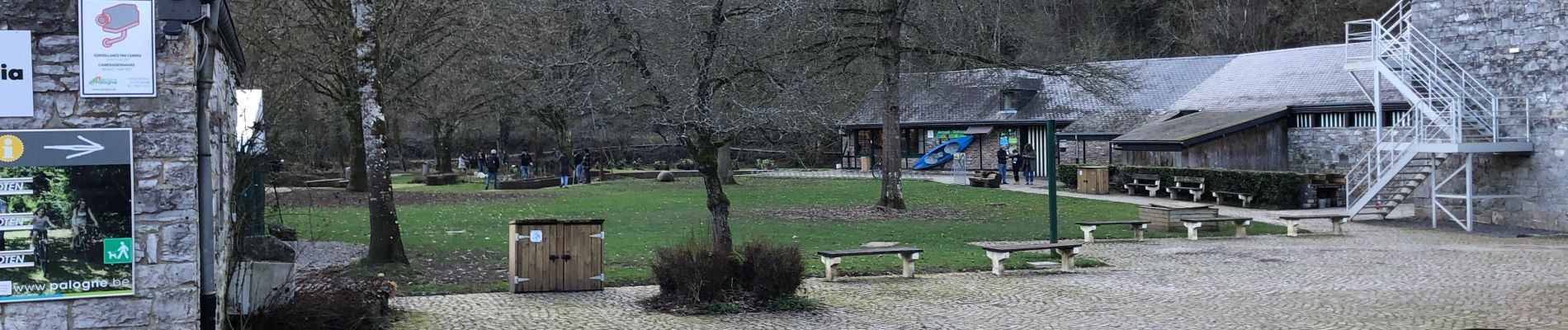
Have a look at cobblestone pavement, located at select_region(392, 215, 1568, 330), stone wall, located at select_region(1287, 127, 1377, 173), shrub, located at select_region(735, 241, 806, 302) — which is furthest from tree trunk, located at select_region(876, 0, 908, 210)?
stone wall, located at select_region(1287, 127, 1377, 173)

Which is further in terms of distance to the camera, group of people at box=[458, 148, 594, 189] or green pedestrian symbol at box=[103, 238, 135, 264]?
group of people at box=[458, 148, 594, 189]

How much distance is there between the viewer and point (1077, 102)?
42625 millimetres

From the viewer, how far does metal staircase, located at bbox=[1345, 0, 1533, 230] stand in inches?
830

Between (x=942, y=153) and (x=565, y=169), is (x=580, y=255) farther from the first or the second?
(x=942, y=153)

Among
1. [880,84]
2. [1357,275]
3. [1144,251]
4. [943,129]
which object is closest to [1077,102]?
[943,129]

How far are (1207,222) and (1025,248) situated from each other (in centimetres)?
671

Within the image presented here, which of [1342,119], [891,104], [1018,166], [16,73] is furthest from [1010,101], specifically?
[16,73]

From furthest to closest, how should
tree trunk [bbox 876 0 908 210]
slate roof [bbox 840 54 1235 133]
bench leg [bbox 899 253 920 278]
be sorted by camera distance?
slate roof [bbox 840 54 1235 133] → tree trunk [bbox 876 0 908 210] → bench leg [bbox 899 253 920 278]

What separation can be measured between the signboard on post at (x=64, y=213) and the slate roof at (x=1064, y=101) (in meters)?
29.6

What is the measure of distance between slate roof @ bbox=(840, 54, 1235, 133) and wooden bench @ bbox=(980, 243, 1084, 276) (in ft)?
70.0

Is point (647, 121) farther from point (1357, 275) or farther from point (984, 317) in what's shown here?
point (1357, 275)

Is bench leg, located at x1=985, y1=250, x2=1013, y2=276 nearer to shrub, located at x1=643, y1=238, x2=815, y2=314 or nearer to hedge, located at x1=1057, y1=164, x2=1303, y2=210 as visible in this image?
shrub, located at x1=643, y1=238, x2=815, y2=314

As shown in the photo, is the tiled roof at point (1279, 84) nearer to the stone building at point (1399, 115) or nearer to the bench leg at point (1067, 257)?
the stone building at point (1399, 115)

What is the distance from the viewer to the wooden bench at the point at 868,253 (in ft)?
44.1
